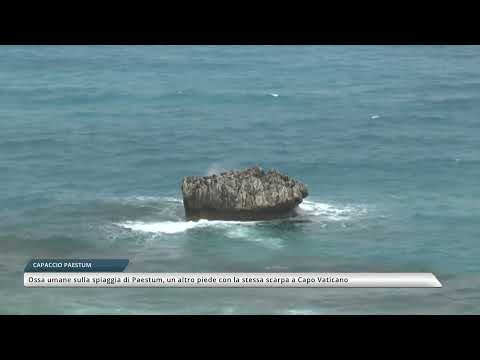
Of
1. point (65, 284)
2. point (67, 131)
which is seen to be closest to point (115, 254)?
point (65, 284)

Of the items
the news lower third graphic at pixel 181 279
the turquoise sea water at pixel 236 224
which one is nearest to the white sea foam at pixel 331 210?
the turquoise sea water at pixel 236 224

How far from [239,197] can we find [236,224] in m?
3.67

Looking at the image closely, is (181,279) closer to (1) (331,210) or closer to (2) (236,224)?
(2) (236,224)

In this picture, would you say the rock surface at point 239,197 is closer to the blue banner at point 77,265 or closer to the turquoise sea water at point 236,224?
the turquoise sea water at point 236,224

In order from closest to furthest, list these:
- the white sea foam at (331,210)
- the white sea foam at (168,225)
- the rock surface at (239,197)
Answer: the white sea foam at (168,225)
the rock surface at (239,197)
the white sea foam at (331,210)

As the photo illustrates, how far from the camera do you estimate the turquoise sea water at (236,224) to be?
139125 millimetres

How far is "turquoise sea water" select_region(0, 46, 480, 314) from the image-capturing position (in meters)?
139

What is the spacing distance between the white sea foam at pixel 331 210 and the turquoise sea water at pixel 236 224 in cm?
40
